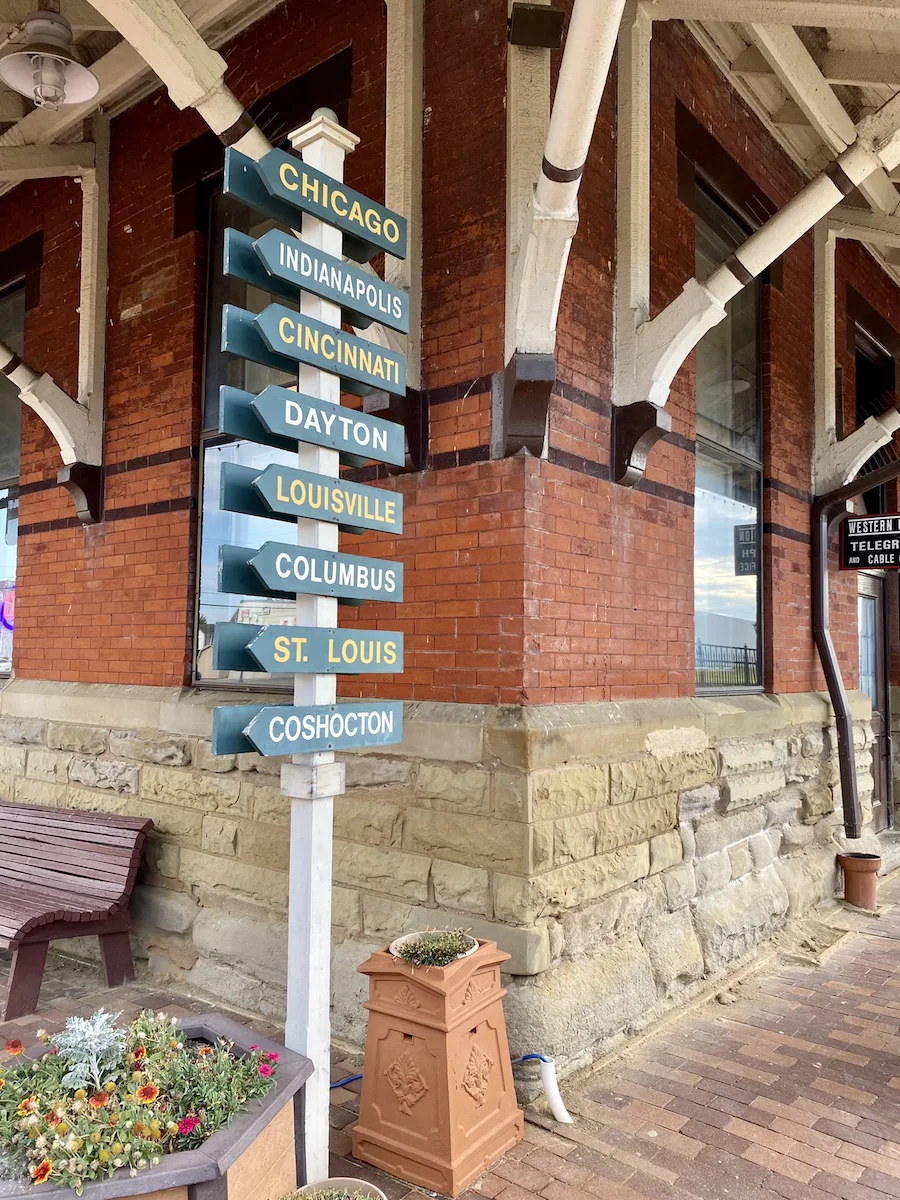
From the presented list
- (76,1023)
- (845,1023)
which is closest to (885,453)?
(845,1023)

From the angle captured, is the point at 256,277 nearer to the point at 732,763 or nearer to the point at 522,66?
the point at 522,66

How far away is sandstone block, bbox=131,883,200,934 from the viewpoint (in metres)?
5.03

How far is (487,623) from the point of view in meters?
3.89

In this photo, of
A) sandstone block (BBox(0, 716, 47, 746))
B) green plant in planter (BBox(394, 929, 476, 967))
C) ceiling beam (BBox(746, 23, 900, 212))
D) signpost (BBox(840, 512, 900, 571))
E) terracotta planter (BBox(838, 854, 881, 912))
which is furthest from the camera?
signpost (BBox(840, 512, 900, 571))

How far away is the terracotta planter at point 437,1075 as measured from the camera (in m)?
2.97

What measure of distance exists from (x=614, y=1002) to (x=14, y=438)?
630 centimetres

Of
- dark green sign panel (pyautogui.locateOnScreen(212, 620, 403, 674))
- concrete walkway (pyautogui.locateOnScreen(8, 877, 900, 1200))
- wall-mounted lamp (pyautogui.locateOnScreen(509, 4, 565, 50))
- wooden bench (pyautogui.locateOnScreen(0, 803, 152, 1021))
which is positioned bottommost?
concrete walkway (pyautogui.locateOnScreen(8, 877, 900, 1200))

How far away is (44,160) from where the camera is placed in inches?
227

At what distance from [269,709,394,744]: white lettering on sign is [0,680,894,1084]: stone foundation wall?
35.3 inches

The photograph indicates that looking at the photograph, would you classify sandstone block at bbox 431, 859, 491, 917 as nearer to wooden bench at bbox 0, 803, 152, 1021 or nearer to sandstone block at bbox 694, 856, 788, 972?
sandstone block at bbox 694, 856, 788, 972

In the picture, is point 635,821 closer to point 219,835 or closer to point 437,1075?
point 437,1075

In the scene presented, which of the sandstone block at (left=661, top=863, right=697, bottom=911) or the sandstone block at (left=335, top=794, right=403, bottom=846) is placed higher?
the sandstone block at (left=335, top=794, right=403, bottom=846)

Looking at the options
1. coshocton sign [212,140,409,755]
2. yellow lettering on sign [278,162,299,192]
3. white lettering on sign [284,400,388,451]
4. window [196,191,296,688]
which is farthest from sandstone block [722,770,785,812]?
yellow lettering on sign [278,162,299,192]

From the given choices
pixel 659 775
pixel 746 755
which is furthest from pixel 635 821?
pixel 746 755
